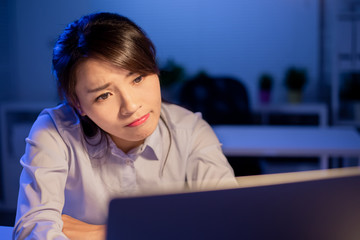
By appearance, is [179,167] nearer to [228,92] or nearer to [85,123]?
[85,123]

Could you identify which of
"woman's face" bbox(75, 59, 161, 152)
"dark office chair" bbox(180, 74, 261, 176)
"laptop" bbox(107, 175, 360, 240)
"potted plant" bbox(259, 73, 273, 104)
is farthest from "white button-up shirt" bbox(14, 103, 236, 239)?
"potted plant" bbox(259, 73, 273, 104)

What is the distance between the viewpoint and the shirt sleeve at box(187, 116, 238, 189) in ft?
3.48

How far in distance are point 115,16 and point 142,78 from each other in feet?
0.58

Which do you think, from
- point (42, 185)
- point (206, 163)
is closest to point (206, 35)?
point (206, 163)

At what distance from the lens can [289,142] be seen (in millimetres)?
1954

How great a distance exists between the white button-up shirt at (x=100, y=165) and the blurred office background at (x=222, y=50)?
1913 millimetres

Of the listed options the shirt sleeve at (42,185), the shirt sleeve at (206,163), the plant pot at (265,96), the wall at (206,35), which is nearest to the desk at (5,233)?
the shirt sleeve at (42,185)

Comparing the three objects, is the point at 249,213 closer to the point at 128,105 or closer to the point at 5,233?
the point at 128,105

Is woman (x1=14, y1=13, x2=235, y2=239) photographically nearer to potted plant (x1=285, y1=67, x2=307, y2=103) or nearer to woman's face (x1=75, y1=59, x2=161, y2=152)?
woman's face (x1=75, y1=59, x2=161, y2=152)

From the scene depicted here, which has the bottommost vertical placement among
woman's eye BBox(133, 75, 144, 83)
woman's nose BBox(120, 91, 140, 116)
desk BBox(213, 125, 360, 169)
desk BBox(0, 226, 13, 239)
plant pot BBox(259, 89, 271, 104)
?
desk BBox(213, 125, 360, 169)

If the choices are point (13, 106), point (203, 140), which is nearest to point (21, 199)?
point (203, 140)

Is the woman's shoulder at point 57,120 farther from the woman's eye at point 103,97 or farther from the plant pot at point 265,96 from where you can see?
the plant pot at point 265,96

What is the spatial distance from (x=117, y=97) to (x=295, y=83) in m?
2.48

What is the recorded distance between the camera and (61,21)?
333cm
